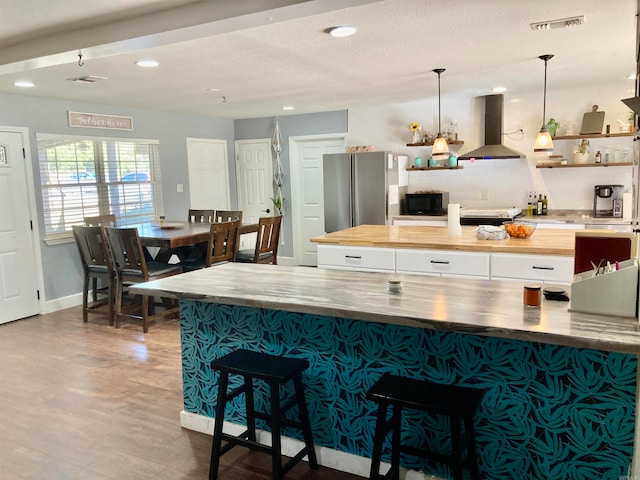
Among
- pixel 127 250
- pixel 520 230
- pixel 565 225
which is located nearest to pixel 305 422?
pixel 520 230

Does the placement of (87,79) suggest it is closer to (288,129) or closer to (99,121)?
(99,121)

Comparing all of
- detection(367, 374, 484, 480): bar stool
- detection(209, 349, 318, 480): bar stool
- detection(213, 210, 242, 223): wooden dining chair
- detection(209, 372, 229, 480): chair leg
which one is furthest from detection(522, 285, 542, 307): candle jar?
detection(213, 210, 242, 223): wooden dining chair

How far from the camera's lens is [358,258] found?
395 centimetres

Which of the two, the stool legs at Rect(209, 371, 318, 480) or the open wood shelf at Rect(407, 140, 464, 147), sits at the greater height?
the open wood shelf at Rect(407, 140, 464, 147)

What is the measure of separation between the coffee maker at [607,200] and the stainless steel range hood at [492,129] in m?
0.92

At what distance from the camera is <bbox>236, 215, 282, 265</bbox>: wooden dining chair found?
5455 millimetres

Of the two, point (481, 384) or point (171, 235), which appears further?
point (171, 235)

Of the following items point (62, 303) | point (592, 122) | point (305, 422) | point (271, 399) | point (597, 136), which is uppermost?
point (592, 122)

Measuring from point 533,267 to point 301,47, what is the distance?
2231 millimetres

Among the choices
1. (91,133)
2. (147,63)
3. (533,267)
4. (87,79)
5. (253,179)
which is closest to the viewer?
(533,267)

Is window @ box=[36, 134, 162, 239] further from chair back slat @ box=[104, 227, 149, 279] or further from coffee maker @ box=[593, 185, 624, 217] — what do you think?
coffee maker @ box=[593, 185, 624, 217]

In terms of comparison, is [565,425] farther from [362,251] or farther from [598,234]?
A: [362,251]

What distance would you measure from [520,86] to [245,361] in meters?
4.65

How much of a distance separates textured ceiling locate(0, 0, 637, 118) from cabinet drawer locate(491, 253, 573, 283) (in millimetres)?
1517
